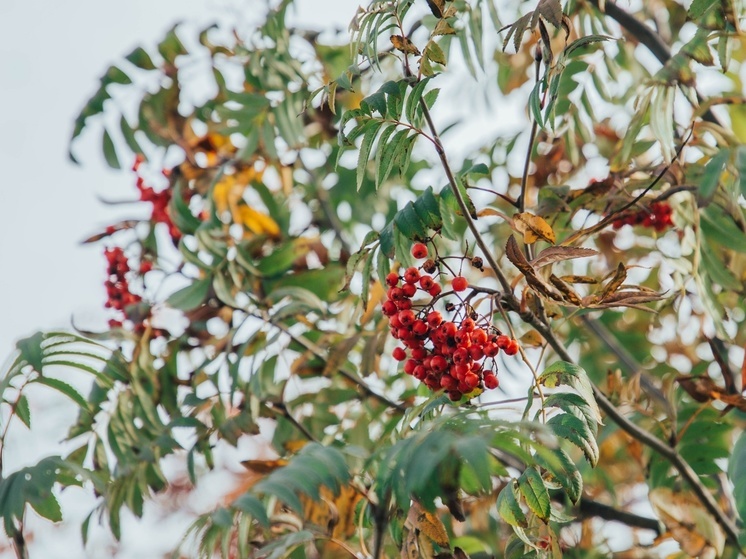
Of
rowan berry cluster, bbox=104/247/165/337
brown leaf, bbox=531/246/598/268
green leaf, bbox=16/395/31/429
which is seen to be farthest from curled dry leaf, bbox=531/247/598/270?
rowan berry cluster, bbox=104/247/165/337

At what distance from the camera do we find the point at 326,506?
5.62 ft

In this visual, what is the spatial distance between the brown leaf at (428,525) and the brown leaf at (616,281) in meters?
0.45

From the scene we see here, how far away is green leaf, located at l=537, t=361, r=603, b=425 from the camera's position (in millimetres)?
1353

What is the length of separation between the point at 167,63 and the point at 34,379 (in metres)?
1.28

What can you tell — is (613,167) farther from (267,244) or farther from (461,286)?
(267,244)

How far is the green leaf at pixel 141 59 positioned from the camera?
2531 millimetres

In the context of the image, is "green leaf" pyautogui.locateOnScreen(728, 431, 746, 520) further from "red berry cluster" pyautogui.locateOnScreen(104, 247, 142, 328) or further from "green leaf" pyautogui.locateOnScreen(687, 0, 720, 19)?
"red berry cluster" pyautogui.locateOnScreen(104, 247, 142, 328)

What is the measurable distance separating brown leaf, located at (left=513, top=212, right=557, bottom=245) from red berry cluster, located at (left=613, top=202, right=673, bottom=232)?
707 millimetres

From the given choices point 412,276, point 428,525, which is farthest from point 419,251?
point 428,525

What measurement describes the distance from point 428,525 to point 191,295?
104 cm

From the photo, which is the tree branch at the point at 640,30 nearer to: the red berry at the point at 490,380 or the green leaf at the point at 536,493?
the red berry at the point at 490,380

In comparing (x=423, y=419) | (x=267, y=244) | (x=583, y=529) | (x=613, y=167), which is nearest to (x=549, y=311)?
(x=423, y=419)

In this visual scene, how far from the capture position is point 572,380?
1.38 m

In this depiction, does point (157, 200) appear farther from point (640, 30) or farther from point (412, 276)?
point (640, 30)
